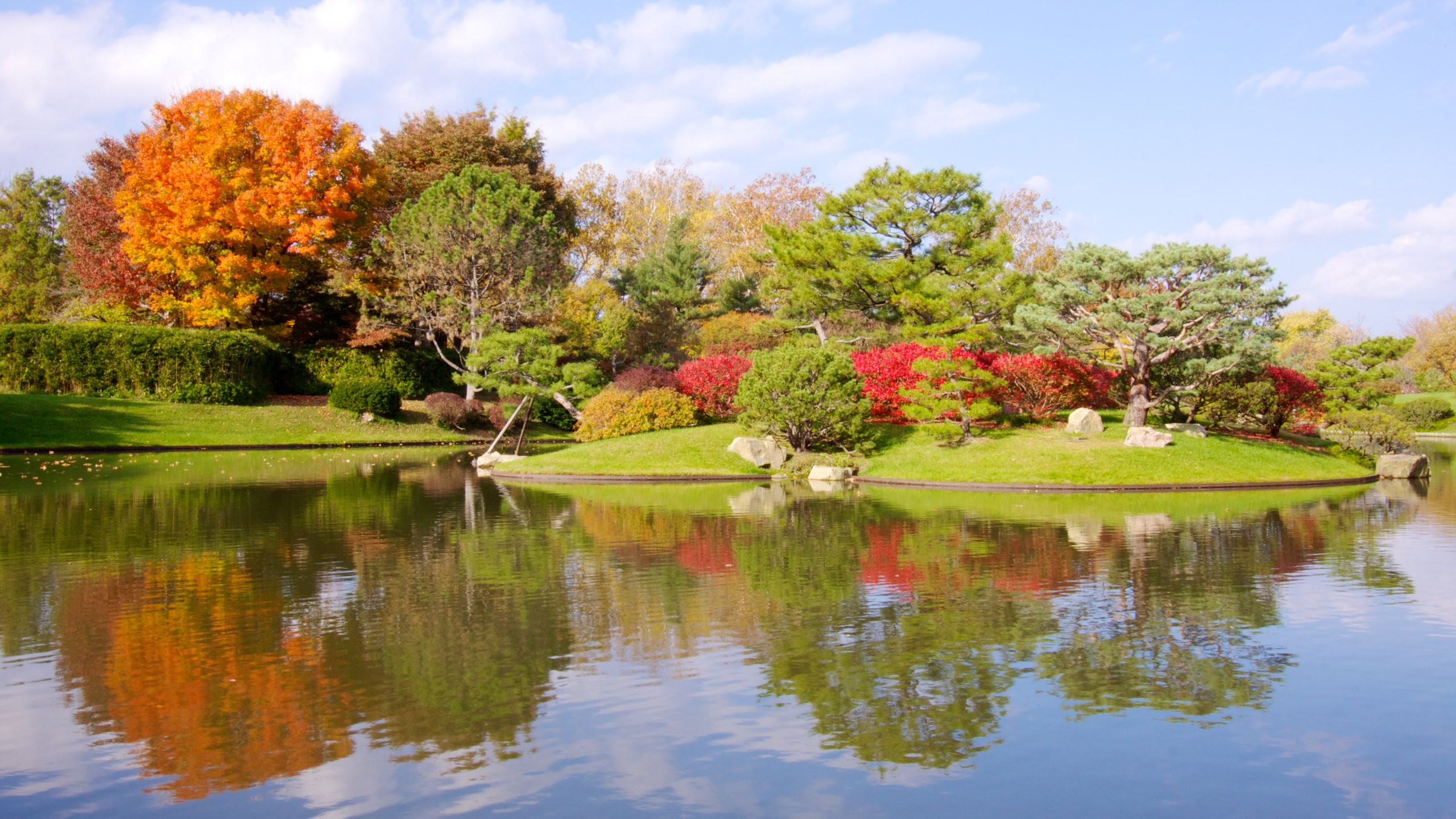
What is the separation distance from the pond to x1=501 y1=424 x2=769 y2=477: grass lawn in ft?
27.0

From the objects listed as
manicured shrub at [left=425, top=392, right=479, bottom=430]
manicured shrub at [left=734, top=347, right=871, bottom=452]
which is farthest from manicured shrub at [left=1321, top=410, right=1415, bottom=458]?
manicured shrub at [left=425, top=392, right=479, bottom=430]

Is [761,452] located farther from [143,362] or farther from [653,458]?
[143,362]

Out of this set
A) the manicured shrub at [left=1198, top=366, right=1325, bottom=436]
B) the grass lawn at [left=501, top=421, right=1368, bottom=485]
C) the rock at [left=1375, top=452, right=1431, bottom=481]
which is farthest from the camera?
the manicured shrub at [left=1198, top=366, right=1325, bottom=436]

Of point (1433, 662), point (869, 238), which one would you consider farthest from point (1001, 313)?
point (1433, 662)

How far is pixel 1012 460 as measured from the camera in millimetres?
21016

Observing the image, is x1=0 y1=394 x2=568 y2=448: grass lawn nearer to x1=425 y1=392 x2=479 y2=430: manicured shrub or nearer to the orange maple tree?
x1=425 y1=392 x2=479 y2=430: manicured shrub

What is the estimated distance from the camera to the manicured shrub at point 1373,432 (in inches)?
944

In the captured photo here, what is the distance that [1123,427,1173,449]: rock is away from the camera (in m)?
21.1

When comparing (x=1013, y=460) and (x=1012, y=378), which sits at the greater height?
(x=1012, y=378)

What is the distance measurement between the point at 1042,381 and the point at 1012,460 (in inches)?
165

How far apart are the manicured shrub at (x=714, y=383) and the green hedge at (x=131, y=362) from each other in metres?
20.7

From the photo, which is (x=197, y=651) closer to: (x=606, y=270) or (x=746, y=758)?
(x=746, y=758)

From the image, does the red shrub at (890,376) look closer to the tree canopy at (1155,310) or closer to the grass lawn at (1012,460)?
the grass lawn at (1012,460)

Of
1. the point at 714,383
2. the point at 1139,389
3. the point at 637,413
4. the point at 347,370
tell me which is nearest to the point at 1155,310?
the point at 1139,389
